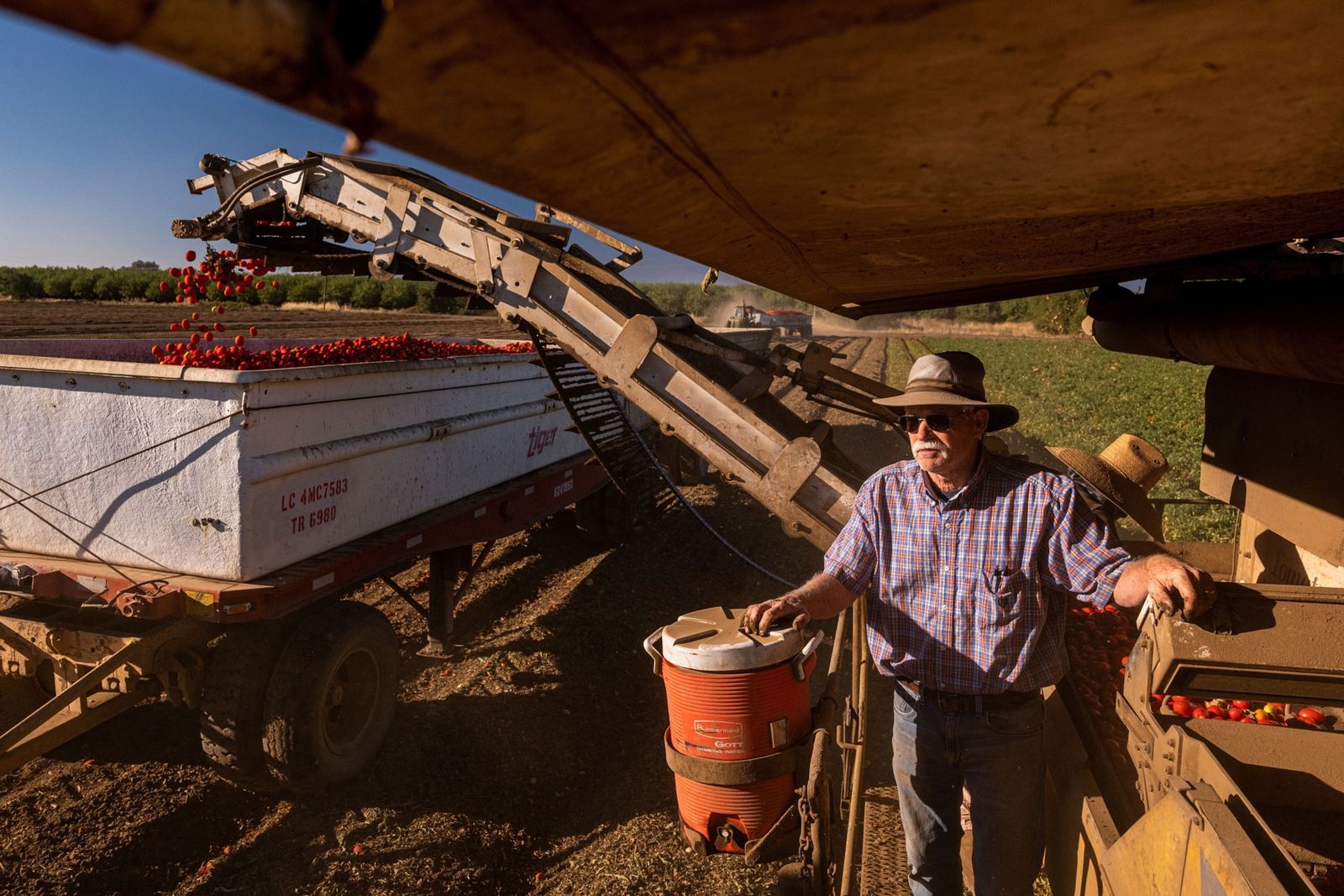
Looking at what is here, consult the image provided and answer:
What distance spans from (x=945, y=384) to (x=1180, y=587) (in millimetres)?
1014

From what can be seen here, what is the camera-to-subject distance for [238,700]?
4.80 metres

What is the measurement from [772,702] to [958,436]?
1.32m

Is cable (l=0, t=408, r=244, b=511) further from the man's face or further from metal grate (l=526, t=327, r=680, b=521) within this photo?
the man's face

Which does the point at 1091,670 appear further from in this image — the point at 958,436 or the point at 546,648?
the point at 546,648

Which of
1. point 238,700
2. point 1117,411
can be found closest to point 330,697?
point 238,700

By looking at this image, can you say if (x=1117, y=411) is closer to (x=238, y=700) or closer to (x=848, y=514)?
(x=848, y=514)

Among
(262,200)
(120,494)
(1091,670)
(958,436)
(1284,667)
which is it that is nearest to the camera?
(1284,667)

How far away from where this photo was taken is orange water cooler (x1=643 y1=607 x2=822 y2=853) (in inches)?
127

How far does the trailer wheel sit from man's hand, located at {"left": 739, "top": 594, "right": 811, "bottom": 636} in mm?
3365

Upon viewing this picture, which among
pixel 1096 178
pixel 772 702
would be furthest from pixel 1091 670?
pixel 1096 178

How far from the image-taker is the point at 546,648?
7.35 m

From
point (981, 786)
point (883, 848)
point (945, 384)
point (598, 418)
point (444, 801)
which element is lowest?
point (444, 801)

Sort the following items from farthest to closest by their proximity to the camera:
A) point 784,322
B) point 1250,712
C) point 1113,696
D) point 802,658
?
point 784,322, point 1113,696, point 1250,712, point 802,658

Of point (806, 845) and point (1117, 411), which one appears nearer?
point (806, 845)
